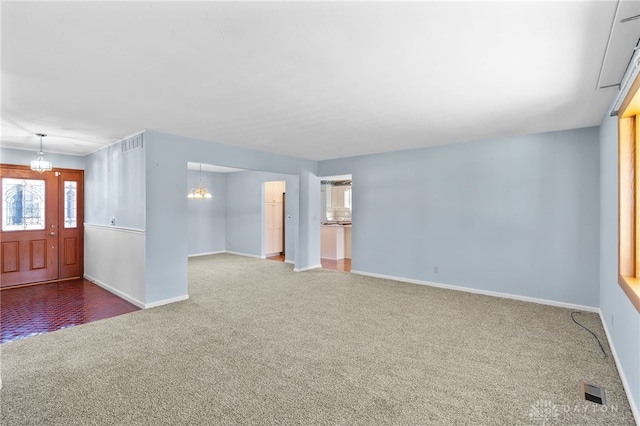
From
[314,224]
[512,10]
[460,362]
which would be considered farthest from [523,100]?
[314,224]

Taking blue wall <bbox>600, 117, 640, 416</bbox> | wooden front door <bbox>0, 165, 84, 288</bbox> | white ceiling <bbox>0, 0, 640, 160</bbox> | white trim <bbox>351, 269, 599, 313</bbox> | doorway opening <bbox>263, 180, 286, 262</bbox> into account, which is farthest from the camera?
doorway opening <bbox>263, 180, 286, 262</bbox>

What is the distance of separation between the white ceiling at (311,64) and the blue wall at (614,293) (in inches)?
22.7

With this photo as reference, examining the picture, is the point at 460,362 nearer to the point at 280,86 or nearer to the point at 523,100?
the point at 523,100

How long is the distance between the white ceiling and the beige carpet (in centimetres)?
255

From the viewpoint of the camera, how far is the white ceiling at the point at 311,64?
1821 millimetres

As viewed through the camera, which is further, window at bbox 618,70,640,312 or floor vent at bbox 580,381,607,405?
window at bbox 618,70,640,312

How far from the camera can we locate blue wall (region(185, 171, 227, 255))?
923 cm

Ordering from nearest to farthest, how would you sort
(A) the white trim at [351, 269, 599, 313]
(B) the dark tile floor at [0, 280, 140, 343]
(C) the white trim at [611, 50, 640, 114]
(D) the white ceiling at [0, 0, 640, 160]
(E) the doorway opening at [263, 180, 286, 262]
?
(D) the white ceiling at [0, 0, 640, 160] < (C) the white trim at [611, 50, 640, 114] < (B) the dark tile floor at [0, 280, 140, 343] < (A) the white trim at [351, 269, 599, 313] < (E) the doorway opening at [263, 180, 286, 262]

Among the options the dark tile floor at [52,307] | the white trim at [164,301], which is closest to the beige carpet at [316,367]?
the white trim at [164,301]

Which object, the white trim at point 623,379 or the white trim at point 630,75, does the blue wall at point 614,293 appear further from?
the white trim at point 630,75

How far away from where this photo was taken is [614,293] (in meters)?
3.09

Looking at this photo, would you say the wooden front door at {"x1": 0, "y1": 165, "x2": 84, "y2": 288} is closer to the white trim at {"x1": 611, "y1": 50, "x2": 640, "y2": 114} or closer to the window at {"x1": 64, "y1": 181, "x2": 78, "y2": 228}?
the window at {"x1": 64, "y1": 181, "x2": 78, "y2": 228}

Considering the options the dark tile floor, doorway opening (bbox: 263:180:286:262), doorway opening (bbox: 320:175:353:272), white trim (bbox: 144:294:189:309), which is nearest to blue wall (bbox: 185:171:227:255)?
doorway opening (bbox: 263:180:286:262)

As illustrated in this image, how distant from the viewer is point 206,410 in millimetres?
2230
